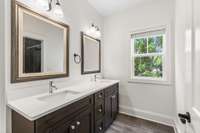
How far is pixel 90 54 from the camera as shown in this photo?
2674mm

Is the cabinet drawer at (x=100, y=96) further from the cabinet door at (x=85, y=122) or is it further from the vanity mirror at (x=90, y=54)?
the vanity mirror at (x=90, y=54)

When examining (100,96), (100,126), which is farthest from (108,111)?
(100,96)

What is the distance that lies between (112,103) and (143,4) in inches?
91.9

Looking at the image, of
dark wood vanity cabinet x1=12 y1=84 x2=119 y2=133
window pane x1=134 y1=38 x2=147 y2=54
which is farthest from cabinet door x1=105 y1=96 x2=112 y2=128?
window pane x1=134 y1=38 x2=147 y2=54

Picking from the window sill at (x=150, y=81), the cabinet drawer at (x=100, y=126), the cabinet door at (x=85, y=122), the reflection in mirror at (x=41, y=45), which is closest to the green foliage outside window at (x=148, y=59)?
the window sill at (x=150, y=81)

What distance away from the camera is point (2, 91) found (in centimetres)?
113

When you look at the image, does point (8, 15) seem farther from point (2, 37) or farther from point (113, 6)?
point (113, 6)

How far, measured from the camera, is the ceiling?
2.54 m

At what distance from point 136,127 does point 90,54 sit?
1807 mm

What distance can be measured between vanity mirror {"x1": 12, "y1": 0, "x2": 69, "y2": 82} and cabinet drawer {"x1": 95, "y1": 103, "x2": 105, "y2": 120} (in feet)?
2.50

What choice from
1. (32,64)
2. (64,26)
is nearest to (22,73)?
(32,64)

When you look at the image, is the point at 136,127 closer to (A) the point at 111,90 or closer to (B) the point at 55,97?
(A) the point at 111,90

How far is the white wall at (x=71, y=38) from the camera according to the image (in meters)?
1.20

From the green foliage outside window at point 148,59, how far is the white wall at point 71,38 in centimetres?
123
